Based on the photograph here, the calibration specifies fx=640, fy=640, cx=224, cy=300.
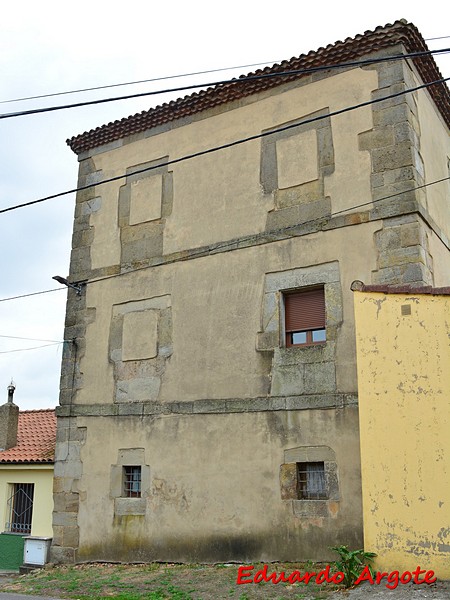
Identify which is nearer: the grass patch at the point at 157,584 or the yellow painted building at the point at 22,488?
the grass patch at the point at 157,584

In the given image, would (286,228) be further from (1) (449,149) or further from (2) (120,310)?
(1) (449,149)

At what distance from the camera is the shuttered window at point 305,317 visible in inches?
387

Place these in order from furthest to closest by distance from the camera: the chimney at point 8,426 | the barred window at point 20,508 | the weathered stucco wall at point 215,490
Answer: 1. the chimney at point 8,426
2. the barred window at point 20,508
3. the weathered stucco wall at point 215,490

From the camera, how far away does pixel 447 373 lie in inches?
284

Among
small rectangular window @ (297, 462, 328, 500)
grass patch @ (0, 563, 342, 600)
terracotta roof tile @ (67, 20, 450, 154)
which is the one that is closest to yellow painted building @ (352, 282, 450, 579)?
grass patch @ (0, 563, 342, 600)

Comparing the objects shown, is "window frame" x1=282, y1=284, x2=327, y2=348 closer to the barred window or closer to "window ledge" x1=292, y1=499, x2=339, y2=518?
"window ledge" x1=292, y1=499, x2=339, y2=518

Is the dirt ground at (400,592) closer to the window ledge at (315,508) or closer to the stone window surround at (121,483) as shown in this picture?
the window ledge at (315,508)

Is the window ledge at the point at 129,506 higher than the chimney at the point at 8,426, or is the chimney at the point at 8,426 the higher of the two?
the chimney at the point at 8,426

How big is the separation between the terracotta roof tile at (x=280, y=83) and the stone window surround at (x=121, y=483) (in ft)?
20.5

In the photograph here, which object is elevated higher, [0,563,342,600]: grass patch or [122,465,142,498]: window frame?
[122,465,142,498]: window frame

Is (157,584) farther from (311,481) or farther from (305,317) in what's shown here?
(305,317)

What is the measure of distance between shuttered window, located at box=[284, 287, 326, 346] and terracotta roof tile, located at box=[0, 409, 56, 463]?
19.0 feet

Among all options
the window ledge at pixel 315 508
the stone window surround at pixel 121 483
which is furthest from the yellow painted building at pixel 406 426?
the stone window surround at pixel 121 483

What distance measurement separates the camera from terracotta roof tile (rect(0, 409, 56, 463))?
13062 millimetres
